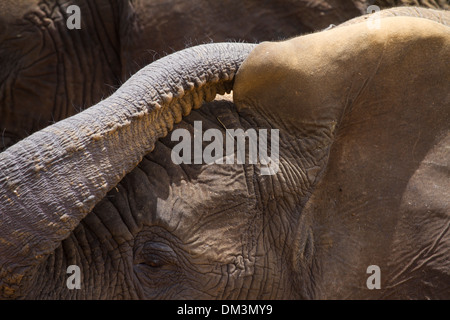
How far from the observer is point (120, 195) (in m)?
1.80

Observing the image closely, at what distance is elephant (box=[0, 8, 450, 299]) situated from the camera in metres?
1.79

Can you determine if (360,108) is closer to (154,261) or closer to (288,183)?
(288,183)

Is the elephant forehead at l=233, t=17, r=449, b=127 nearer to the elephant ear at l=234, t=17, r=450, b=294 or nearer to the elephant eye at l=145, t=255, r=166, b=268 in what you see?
the elephant ear at l=234, t=17, r=450, b=294

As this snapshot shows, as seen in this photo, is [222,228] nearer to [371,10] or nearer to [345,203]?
[345,203]

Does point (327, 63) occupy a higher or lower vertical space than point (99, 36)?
lower

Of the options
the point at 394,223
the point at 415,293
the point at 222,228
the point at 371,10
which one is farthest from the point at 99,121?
the point at 371,10

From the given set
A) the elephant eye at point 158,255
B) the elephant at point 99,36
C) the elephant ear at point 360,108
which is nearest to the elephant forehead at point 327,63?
the elephant ear at point 360,108

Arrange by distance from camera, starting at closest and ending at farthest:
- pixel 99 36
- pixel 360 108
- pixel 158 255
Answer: pixel 158 255, pixel 360 108, pixel 99 36

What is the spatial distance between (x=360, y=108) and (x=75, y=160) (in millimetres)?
726

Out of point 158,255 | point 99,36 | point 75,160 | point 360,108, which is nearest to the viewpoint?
point 75,160

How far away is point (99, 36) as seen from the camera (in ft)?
11.2

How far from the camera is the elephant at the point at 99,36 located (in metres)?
3.10

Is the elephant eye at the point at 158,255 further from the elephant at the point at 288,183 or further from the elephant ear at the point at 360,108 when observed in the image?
the elephant ear at the point at 360,108

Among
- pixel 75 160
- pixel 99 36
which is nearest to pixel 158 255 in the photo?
pixel 75 160
